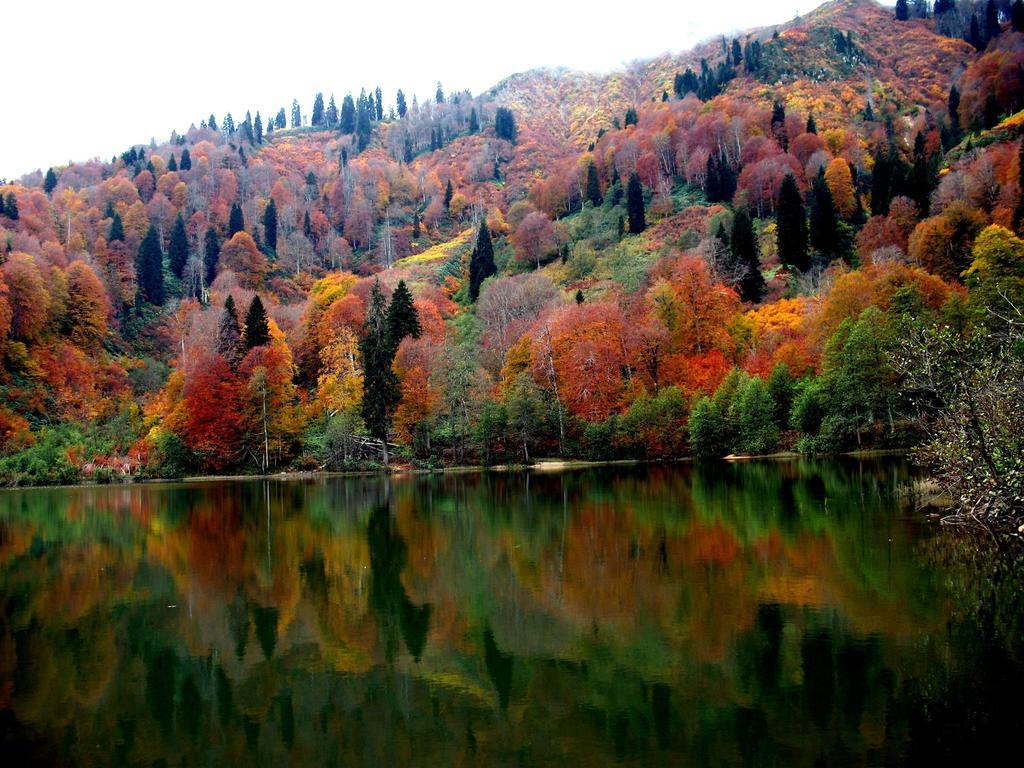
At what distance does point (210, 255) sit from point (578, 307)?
2958 inches

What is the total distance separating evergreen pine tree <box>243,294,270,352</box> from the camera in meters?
68.2

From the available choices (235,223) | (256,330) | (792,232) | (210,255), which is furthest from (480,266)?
(235,223)

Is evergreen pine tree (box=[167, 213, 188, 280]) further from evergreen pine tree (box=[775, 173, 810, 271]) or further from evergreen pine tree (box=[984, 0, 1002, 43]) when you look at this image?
evergreen pine tree (box=[984, 0, 1002, 43])

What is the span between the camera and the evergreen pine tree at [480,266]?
97375 millimetres

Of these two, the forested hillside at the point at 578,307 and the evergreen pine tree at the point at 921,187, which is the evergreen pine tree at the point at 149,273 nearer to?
the forested hillside at the point at 578,307

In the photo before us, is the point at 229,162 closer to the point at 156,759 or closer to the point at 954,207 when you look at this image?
the point at 954,207

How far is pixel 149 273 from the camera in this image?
335 feet

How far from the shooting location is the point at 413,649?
1128 cm

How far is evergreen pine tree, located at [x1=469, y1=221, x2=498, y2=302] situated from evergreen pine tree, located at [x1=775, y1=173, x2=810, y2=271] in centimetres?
3883

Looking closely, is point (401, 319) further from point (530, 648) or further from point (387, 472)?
point (530, 648)

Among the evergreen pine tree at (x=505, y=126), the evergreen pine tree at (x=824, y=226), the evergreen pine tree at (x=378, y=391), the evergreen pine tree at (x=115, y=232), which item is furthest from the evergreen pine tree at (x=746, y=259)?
the evergreen pine tree at (x=505, y=126)

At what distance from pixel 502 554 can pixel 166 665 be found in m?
9.52

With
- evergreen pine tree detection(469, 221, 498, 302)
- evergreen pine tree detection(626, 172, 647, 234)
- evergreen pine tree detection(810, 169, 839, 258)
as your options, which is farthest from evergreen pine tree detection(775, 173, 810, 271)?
evergreen pine tree detection(469, 221, 498, 302)

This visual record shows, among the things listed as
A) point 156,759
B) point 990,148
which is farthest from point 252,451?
point 990,148
